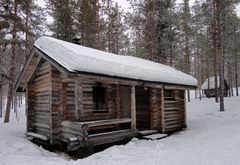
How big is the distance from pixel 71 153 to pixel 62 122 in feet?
4.44

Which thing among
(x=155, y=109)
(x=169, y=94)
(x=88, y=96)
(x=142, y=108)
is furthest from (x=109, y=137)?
(x=169, y=94)

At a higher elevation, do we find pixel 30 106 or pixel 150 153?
pixel 30 106

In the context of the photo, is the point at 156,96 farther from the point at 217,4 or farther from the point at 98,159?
the point at 217,4

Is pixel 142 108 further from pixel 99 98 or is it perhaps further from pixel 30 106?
pixel 30 106

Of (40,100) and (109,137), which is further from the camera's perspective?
(40,100)

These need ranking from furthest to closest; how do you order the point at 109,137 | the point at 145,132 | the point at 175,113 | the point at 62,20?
the point at 62,20
the point at 175,113
the point at 145,132
the point at 109,137

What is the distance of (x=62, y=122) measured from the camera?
1121 cm

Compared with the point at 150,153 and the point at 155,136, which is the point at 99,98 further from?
the point at 150,153

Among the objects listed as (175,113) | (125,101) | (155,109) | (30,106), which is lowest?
(175,113)

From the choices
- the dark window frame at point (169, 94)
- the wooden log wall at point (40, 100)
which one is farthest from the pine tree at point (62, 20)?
the dark window frame at point (169, 94)

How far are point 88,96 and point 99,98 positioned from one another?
0.81 m

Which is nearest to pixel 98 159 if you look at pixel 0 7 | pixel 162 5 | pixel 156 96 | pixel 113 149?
pixel 113 149

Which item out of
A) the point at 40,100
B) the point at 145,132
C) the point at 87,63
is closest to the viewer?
the point at 87,63

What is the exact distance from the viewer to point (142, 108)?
15.3m
